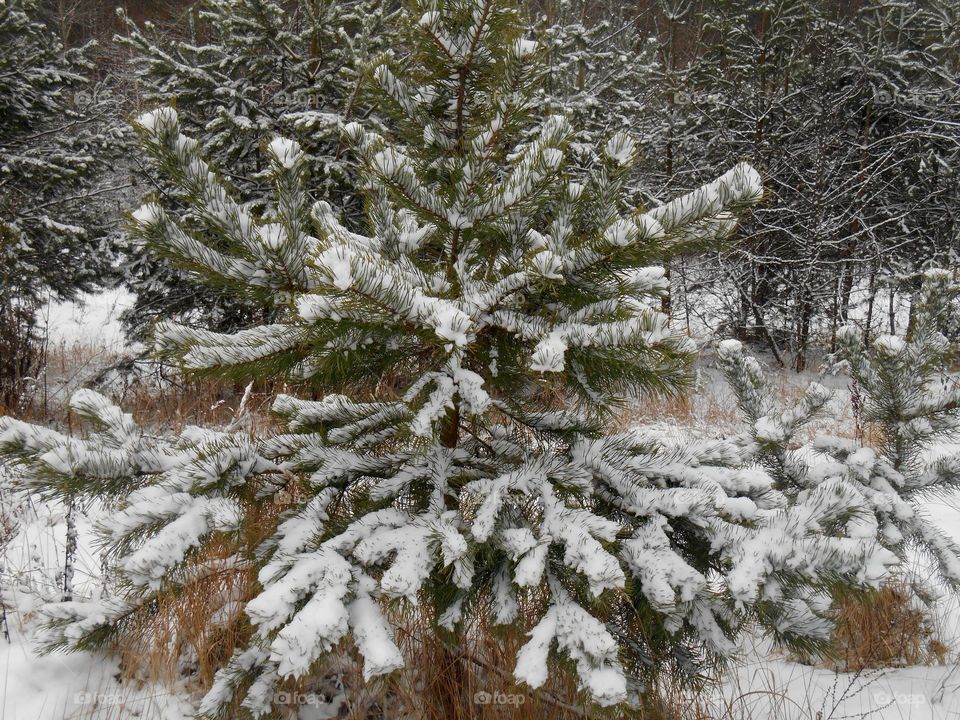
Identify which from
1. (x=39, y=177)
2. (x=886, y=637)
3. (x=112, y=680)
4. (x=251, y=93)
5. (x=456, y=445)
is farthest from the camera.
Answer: (x=39, y=177)

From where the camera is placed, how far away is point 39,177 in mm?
6141

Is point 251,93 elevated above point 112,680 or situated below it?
above

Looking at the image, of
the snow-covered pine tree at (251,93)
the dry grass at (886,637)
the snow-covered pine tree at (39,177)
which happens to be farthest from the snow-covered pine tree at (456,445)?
the snow-covered pine tree at (39,177)

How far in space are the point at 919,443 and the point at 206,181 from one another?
229 centimetres

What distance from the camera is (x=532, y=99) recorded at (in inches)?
55.8

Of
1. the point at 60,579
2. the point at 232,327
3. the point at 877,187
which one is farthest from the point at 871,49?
the point at 60,579

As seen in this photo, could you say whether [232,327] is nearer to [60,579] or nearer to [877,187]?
[60,579]

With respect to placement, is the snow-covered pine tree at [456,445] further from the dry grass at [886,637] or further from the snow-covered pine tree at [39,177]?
the snow-covered pine tree at [39,177]

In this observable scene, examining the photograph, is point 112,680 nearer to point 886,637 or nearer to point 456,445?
point 456,445

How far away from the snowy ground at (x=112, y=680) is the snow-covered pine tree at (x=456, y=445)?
14.9 inches

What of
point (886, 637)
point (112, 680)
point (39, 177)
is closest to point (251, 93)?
point (39, 177)

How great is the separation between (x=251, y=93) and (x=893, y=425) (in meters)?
6.22

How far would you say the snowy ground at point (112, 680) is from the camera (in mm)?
1726

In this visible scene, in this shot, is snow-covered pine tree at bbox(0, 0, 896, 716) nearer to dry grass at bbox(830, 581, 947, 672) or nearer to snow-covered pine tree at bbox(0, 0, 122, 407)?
dry grass at bbox(830, 581, 947, 672)
